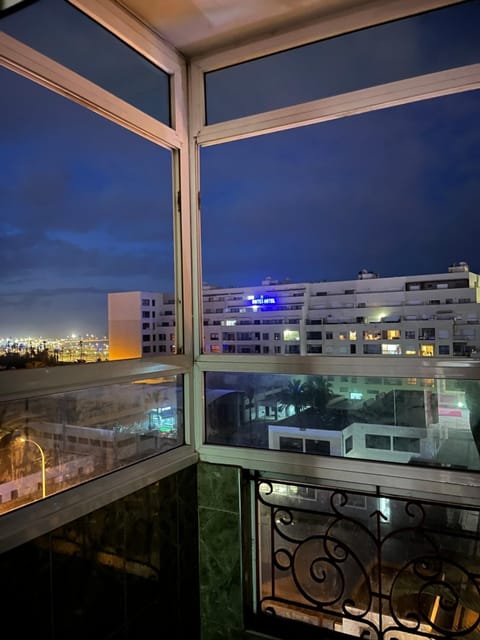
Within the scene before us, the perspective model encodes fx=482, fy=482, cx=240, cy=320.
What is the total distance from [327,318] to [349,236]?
340 mm

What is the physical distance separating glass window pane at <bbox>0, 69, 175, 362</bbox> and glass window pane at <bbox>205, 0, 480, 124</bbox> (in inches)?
18.1

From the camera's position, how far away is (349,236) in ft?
6.33

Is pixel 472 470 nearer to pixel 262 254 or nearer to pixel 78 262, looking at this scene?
pixel 262 254

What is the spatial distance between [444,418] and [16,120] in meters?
1.77

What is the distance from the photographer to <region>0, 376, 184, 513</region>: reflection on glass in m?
1.45

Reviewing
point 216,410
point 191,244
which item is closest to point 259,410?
point 216,410

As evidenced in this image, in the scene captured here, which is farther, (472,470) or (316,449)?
(316,449)

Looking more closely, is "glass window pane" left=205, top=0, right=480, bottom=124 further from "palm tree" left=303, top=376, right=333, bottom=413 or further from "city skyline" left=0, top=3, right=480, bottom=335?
"palm tree" left=303, top=376, right=333, bottom=413

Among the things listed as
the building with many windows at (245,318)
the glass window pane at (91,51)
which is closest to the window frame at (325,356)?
the building with many windows at (245,318)

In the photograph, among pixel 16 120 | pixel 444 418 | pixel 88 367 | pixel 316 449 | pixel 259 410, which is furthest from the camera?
pixel 259 410

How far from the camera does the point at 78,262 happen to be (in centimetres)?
170

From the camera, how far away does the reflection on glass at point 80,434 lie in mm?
1446

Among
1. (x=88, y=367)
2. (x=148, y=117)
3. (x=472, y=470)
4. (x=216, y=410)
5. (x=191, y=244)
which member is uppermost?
(x=148, y=117)

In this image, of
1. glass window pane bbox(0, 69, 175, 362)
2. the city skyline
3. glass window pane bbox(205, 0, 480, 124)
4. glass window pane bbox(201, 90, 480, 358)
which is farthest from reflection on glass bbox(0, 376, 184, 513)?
glass window pane bbox(205, 0, 480, 124)
